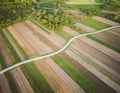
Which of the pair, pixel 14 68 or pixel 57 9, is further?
pixel 57 9

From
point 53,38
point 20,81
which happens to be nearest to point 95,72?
point 20,81

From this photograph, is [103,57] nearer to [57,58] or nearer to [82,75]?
[82,75]

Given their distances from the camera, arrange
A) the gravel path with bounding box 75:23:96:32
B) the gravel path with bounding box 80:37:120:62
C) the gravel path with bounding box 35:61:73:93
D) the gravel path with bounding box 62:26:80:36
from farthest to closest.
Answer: the gravel path with bounding box 75:23:96:32
the gravel path with bounding box 62:26:80:36
the gravel path with bounding box 80:37:120:62
the gravel path with bounding box 35:61:73:93

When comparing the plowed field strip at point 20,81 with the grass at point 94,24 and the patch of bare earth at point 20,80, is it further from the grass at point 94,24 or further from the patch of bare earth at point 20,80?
the grass at point 94,24

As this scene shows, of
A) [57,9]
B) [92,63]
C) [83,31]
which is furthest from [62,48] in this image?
[57,9]

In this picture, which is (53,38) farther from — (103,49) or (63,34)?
(103,49)

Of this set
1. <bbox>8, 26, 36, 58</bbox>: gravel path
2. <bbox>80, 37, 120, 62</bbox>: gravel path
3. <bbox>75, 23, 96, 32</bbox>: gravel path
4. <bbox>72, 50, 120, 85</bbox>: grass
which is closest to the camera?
<bbox>72, 50, 120, 85</bbox>: grass

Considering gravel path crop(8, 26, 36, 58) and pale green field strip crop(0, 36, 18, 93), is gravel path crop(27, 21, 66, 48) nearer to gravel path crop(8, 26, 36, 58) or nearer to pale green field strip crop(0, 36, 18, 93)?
gravel path crop(8, 26, 36, 58)

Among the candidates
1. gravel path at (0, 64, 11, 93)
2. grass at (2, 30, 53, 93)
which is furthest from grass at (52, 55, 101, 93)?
gravel path at (0, 64, 11, 93)
